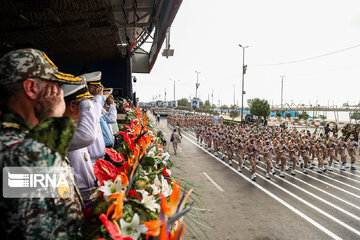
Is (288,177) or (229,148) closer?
(288,177)

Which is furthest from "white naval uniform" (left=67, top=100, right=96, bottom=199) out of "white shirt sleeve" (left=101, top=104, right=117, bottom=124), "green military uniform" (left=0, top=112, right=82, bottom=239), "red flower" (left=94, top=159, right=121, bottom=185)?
"white shirt sleeve" (left=101, top=104, right=117, bottom=124)

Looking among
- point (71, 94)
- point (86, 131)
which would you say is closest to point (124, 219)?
point (86, 131)

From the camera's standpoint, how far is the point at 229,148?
1289cm

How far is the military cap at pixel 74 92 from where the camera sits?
5.29 feet

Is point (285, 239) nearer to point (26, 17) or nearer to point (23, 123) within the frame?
point (23, 123)

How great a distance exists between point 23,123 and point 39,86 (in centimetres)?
20

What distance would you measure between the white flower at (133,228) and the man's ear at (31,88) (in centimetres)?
78

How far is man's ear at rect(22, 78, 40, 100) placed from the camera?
967 mm

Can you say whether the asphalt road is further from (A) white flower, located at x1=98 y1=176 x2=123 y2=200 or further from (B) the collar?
(B) the collar

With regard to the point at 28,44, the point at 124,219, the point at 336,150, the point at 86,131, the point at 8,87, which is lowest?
the point at 336,150

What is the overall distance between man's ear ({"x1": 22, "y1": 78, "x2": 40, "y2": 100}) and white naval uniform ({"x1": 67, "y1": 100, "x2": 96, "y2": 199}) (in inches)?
31.2

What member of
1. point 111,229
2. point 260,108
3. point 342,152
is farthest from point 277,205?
point 260,108

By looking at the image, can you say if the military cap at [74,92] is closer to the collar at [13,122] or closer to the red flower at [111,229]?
the collar at [13,122]

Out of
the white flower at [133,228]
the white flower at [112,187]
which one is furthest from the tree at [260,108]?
the white flower at [133,228]
